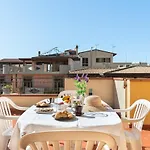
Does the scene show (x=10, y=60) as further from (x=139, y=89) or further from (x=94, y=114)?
(x=94, y=114)

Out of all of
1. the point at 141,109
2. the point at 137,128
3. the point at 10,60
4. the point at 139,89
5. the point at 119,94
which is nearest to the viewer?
the point at 137,128

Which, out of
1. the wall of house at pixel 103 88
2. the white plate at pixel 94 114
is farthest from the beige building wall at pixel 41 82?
the white plate at pixel 94 114

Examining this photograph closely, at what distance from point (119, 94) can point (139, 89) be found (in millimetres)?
951

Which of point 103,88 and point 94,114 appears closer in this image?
point 94,114

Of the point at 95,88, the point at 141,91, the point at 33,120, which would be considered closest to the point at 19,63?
the point at 95,88

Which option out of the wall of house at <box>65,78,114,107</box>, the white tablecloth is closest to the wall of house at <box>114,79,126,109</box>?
the wall of house at <box>65,78,114,107</box>

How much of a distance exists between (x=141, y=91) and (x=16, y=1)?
15.8 feet

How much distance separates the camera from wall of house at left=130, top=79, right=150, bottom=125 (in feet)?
13.8

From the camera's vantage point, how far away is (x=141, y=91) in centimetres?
423

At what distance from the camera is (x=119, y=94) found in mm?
5148

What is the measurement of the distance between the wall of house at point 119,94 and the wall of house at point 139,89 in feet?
1.47

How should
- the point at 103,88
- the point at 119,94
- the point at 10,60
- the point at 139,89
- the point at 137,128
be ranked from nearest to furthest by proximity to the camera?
the point at 137,128 < the point at 139,89 < the point at 119,94 < the point at 103,88 < the point at 10,60

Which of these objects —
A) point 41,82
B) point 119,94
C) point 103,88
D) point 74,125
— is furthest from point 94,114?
point 41,82

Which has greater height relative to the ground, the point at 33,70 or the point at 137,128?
the point at 33,70
